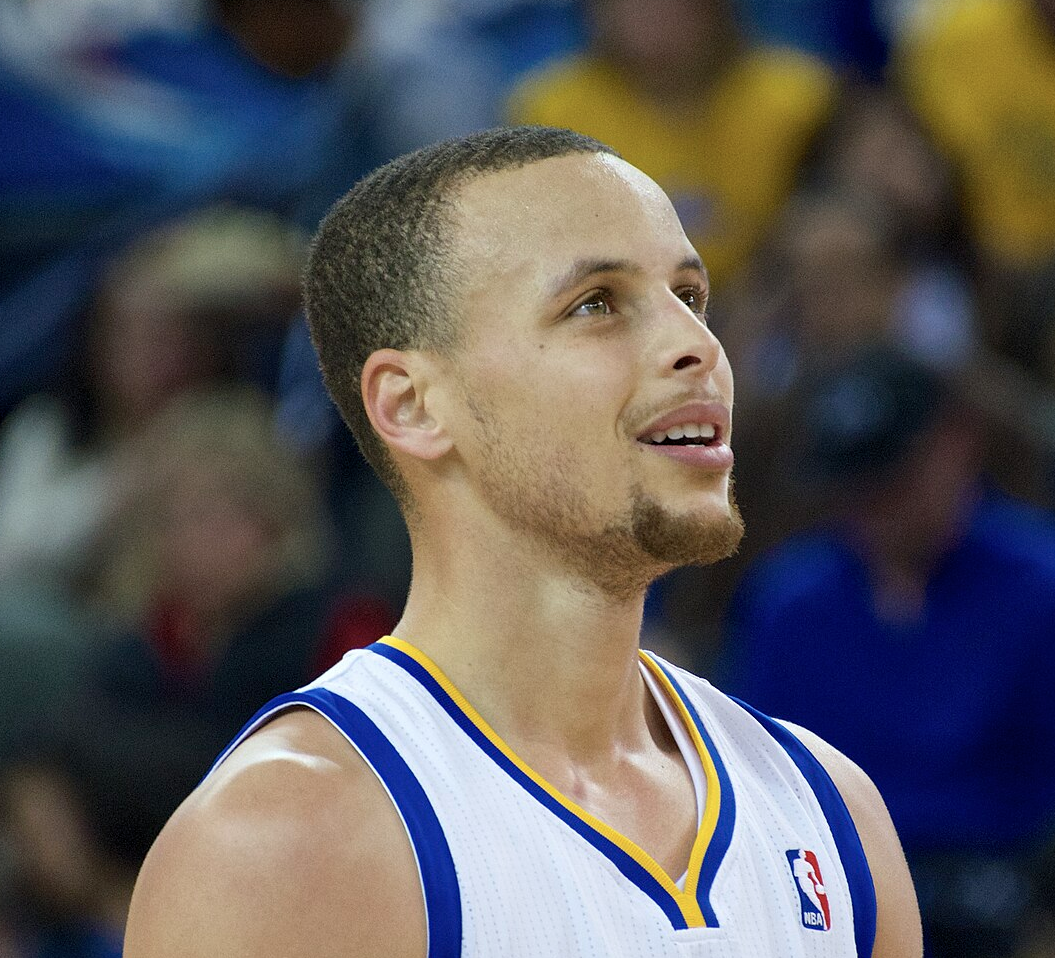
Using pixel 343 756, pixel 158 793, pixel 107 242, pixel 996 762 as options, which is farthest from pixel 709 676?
pixel 343 756

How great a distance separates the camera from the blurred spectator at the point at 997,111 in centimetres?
667

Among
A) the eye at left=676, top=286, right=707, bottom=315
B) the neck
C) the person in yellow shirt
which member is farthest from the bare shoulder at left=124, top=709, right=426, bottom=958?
the person in yellow shirt

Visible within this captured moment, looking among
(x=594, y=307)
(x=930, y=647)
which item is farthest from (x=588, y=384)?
(x=930, y=647)

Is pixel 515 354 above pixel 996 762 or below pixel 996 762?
above

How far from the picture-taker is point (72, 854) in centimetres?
552

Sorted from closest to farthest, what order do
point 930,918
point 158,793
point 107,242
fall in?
point 930,918
point 158,793
point 107,242

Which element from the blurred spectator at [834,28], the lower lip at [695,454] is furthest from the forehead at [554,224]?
the blurred spectator at [834,28]

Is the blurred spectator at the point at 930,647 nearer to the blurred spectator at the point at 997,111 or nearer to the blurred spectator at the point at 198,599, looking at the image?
the blurred spectator at the point at 997,111

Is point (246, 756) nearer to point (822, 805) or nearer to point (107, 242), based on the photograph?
point (822, 805)

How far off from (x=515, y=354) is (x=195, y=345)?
4363 mm

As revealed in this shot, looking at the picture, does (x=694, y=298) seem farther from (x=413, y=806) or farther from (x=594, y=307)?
(x=413, y=806)

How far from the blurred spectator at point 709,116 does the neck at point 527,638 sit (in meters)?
4.24

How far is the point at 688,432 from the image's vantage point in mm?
2617

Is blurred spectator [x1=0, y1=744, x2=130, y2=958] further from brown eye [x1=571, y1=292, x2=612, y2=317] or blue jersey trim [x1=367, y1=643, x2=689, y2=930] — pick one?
brown eye [x1=571, y1=292, x2=612, y2=317]
